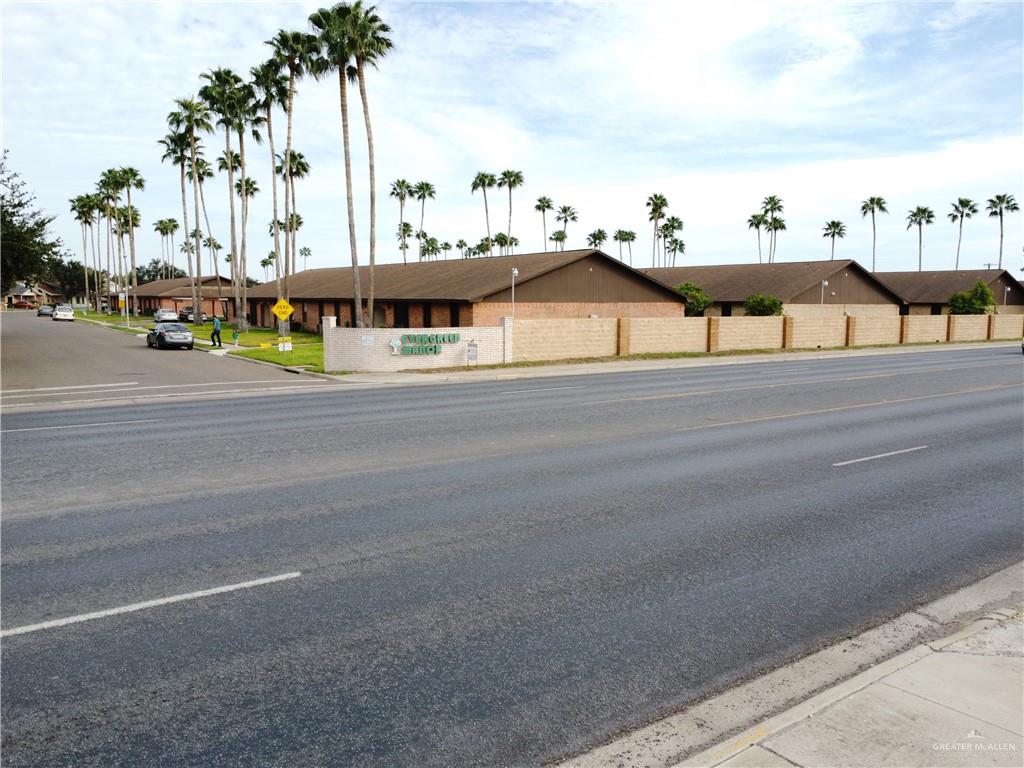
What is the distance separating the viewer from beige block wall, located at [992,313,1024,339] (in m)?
63.8

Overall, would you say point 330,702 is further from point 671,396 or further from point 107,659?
point 671,396

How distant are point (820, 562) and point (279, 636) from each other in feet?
16.7

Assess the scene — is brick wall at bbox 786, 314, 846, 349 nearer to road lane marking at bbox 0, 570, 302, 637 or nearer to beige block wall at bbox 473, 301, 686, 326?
beige block wall at bbox 473, 301, 686, 326

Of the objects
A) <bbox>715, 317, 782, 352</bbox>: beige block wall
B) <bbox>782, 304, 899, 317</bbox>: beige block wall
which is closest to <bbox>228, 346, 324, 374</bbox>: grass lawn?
<bbox>715, 317, 782, 352</bbox>: beige block wall

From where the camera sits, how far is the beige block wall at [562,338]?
35469 millimetres

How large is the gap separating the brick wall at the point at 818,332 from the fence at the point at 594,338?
0.21ft

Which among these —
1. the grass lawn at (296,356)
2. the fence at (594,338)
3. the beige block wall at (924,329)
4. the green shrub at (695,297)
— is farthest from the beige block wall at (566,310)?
the beige block wall at (924,329)

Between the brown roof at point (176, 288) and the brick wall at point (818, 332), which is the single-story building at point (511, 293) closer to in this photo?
the brick wall at point (818, 332)

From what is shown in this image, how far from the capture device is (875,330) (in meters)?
53.9

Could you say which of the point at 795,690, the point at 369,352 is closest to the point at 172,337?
the point at 369,352

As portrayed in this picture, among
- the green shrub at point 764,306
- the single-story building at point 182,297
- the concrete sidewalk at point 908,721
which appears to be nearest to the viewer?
the concrete sidewalk at point 908,721

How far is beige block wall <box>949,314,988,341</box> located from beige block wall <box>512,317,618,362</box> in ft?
119

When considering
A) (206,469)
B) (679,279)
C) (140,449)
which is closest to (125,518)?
(206,469)

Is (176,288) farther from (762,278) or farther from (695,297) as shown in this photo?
(762,278)
